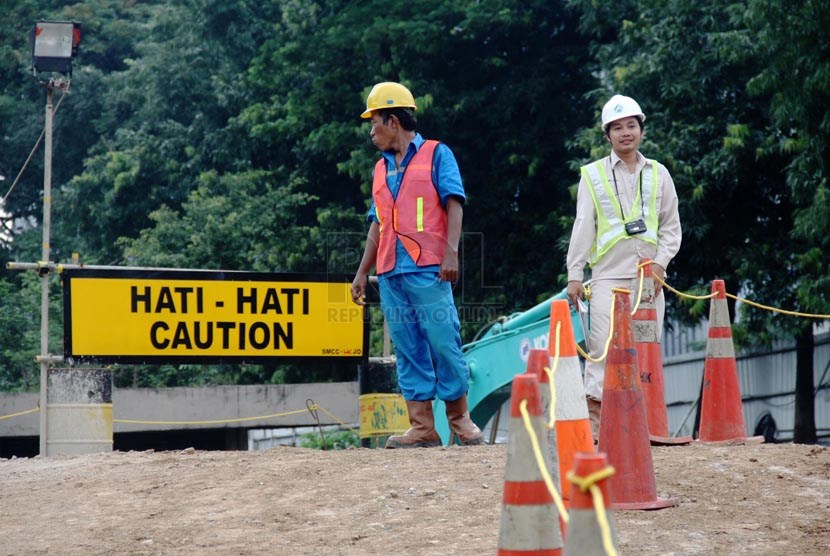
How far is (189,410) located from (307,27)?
7661 millimetres

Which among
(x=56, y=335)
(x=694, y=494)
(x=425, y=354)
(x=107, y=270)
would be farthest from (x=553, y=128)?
(x=694, y=494)

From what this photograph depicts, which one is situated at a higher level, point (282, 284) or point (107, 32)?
point (107, 32)

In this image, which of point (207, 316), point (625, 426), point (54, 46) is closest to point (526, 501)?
point (625, 426)

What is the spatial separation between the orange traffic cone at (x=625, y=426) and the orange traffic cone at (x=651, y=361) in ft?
5.48

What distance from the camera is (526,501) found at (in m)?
4.22

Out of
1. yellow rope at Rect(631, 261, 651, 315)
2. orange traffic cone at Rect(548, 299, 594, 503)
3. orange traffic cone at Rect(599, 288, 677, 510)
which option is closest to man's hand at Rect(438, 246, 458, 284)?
yellow rope at Rect(631, 261, 651, 315)

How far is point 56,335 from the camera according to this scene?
80.1 ft

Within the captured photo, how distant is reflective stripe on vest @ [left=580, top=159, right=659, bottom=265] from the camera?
7.38 metres

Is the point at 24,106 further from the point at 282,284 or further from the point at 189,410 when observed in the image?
the point at 282,284

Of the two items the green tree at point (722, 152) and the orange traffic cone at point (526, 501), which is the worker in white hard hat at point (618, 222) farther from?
the green tree at point (722, 152)

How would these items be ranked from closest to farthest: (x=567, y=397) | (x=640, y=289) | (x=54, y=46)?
(x=567, y=397) < (x=640, y=289) < (x=54, y=46)

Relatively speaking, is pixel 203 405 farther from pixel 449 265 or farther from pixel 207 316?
pixel 449 265

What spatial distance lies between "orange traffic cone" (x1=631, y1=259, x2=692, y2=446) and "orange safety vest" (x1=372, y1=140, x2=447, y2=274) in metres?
1.24

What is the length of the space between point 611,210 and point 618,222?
8cm
